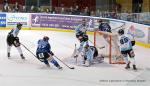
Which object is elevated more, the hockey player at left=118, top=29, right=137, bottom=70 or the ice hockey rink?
the hockey player at left=118, top=29, right=137, bottom=70

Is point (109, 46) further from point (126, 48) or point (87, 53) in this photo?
point (126, 48)

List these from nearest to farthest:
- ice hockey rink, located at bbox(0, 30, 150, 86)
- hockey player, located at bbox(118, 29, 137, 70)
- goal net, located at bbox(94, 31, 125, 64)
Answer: ice hockey rink, located at bbox(0, 30, 150, 86) → hockey player, located at bbox(118, 29, 137, 70) → goal net, located at bbox(94, 31, 125, 64)

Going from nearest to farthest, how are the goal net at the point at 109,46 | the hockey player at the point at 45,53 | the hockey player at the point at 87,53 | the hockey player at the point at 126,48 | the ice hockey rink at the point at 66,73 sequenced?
the ice hockey rink at the point at 66,73 < the hockey player at the point at 45,53 < the hockey player at the point at 126,48 < the hockey player at the point at 87,53 < the goal net at the point at 109,46

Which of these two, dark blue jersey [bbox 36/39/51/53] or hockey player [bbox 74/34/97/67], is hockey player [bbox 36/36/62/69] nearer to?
dark blue jersey [bbox 36/39/51/53]

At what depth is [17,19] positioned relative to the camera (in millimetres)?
26594

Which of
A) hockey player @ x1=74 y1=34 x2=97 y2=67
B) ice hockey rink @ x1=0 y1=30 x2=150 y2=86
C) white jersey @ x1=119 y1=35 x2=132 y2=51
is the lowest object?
ice hockey rink @ x1=0 y1=30 x2=150 y2=86

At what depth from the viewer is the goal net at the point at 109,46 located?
1603 cm

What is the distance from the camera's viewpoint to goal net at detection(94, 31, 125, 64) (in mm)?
16031

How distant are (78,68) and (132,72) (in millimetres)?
1706

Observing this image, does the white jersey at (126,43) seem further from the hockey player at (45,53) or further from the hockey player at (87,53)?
the hockey player at (45,53)

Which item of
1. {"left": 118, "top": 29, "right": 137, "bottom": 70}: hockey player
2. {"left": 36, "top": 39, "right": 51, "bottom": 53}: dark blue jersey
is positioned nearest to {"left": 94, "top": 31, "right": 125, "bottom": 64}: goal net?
{"left": 118, "top": 29, "right": 137, "bottom": 70}: hockey player

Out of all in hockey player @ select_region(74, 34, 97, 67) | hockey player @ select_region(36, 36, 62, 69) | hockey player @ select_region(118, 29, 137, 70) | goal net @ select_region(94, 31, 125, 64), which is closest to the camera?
hockey player @ select_region(36, 36, 62, 69)

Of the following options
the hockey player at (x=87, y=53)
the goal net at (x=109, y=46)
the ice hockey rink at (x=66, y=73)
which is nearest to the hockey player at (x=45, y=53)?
the ice hockey rink at (x=66, y=73)

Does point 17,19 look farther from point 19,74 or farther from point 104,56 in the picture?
point 19,74
